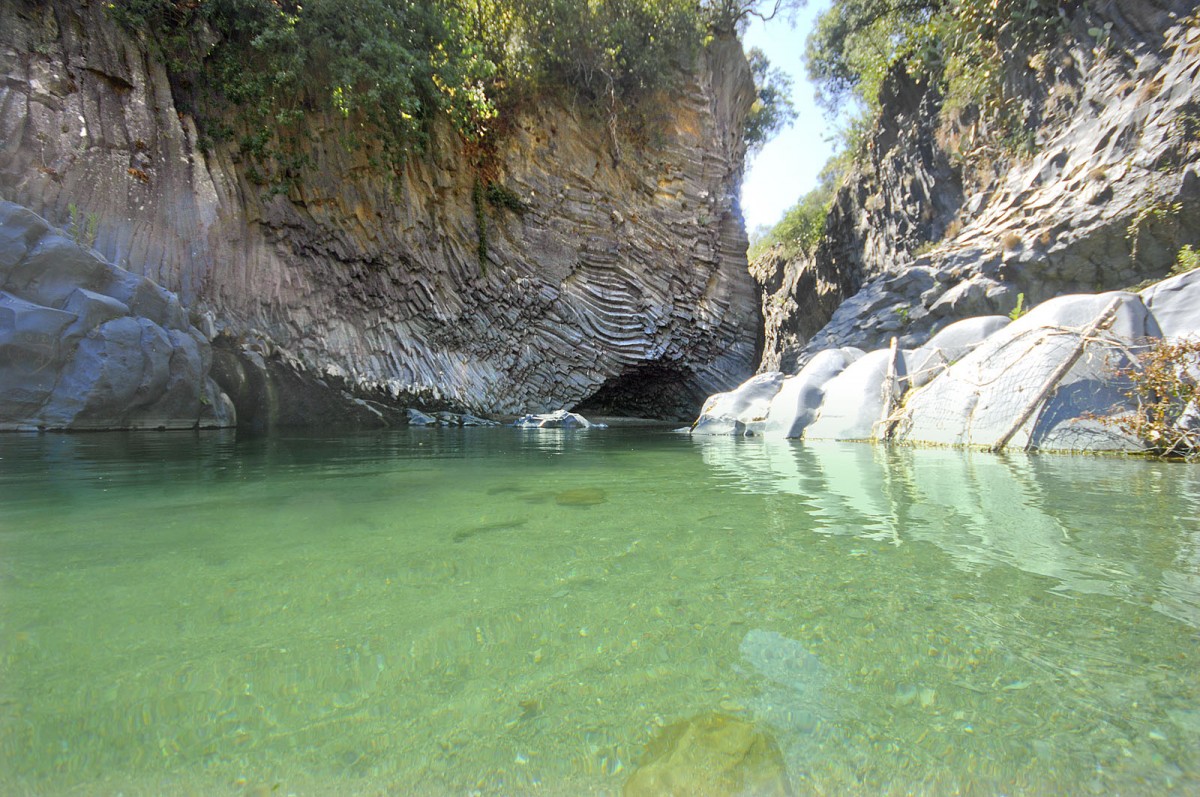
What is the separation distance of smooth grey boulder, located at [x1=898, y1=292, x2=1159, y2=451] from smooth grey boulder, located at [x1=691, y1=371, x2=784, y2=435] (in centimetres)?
243

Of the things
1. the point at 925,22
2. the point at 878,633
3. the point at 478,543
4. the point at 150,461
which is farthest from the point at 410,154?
the point at 878,633

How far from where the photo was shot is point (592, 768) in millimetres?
744

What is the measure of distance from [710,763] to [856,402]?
6.44 metres

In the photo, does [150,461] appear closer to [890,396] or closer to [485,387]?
[890,396]

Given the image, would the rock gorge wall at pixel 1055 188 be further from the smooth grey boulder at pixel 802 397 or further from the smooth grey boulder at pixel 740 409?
the smooth grey boulder at pixel 740 409

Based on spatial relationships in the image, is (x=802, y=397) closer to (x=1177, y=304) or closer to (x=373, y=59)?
(x=1177, y=304)

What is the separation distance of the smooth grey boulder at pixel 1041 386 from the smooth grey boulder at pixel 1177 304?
98 mm

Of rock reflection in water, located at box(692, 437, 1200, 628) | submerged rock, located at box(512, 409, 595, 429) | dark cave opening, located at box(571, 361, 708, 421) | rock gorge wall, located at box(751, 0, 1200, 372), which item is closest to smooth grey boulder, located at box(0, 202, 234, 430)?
submerged rock, located at box(512, 409, 595, 429)

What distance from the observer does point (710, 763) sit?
29.6 inches

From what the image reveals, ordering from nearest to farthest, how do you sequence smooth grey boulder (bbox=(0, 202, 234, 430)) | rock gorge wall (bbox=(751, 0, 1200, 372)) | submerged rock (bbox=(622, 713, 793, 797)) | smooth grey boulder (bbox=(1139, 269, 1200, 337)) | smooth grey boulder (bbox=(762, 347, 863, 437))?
1. submerged rock (bbox=(622, 713, 793, 797))
2. smooth grey boulder (bbox=(1139, 269, 1200, 337))
3. smooth grey boulder (bbox=(0, 202, 234, 430))
4. smooth grey boulder (bbox=(762, 347, 863, 437))
5. rock gorge wall (bbox=(751, 0, 1200, 372))

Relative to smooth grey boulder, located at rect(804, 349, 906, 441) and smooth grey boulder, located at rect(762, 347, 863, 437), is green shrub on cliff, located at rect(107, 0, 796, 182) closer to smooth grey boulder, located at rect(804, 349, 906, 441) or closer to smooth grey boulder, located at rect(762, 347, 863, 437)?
smooth grey boulder, located at rect(762, 347, 863, 437)

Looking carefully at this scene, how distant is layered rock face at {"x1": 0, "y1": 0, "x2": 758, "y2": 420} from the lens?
8828 millimetres

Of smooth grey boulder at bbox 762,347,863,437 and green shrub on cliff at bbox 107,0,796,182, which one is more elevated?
green shrub on cliff at bbox 107,0,796,182

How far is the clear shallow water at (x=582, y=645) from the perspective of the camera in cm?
74
